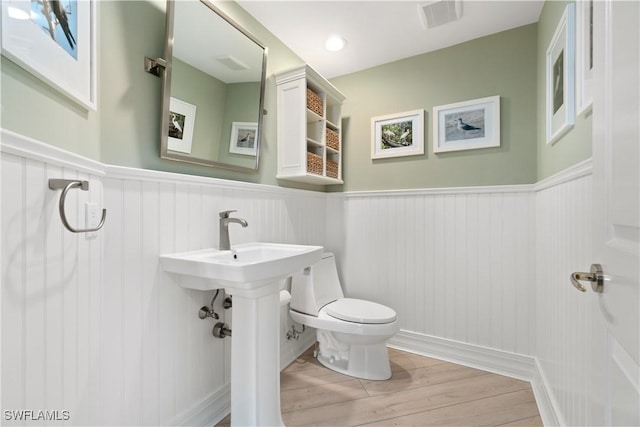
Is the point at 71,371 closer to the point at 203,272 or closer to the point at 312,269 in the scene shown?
the point at 203,272

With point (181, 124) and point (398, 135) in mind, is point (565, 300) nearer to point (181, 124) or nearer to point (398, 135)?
point (398, 135)

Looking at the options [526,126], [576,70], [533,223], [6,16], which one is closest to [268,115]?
[6,16]

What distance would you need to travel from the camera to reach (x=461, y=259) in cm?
202

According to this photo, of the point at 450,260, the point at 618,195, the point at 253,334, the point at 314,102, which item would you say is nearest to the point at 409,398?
the point at 450,260

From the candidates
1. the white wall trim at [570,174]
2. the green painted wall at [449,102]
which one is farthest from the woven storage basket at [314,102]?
the white wall trim at [570,174]

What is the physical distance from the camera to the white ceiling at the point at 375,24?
1.69 metres

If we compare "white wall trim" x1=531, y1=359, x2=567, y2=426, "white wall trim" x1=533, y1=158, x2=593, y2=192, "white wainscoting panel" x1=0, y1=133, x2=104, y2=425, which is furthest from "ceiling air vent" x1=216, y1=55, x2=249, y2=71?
"white wall trim" x1=531, y1=359, x2=567, y2=426

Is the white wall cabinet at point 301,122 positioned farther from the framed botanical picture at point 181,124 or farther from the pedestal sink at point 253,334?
the pedestal sink at point 253,334

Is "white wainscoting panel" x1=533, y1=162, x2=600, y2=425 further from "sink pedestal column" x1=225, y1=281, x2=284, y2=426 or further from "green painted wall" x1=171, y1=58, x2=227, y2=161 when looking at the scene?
"green painted wall" x1=171, y1=58, x2=227, y2=161

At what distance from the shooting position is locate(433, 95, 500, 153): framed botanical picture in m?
1.93

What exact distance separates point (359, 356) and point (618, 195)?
165cm

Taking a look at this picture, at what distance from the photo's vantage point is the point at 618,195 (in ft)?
1.81

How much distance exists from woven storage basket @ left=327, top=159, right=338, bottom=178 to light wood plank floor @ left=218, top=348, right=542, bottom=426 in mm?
1477

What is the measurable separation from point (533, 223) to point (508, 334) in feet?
2.56
